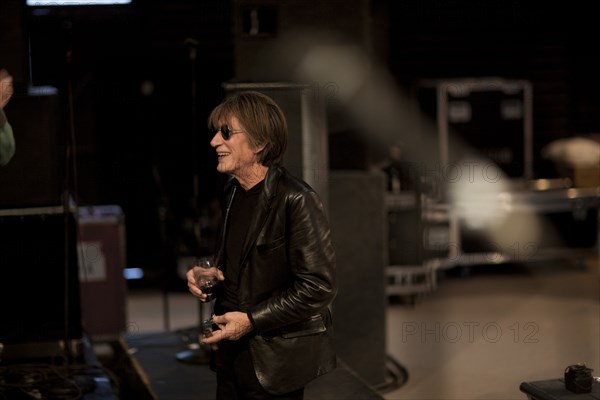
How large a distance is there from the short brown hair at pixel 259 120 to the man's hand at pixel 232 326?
1.47 feet

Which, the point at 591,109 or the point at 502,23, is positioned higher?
the point at 502,23

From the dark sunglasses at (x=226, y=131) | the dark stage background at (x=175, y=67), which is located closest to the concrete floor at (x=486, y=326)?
the dark stage background at (x=175, y=67)

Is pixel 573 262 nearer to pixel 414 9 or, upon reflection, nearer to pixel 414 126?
pixel 414 126

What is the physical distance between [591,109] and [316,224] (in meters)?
7.88

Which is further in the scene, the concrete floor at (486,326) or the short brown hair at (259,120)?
the concrete floor at (486,326)

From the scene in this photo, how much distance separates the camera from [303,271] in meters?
2.40

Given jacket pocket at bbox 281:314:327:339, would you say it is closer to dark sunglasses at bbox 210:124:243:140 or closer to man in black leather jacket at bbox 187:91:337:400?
man in black leather jacket at bbox 187:91:337:400

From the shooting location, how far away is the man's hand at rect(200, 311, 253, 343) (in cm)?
237

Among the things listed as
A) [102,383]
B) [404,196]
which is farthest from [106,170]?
[102,383]

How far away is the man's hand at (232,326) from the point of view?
237 cm

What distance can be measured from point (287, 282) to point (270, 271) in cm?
7

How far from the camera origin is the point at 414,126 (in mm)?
8812

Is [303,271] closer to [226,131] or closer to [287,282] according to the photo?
[287,282]

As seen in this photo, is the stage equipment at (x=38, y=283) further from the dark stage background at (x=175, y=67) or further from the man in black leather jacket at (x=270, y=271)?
the dark stage background at (x=175, y=67)
